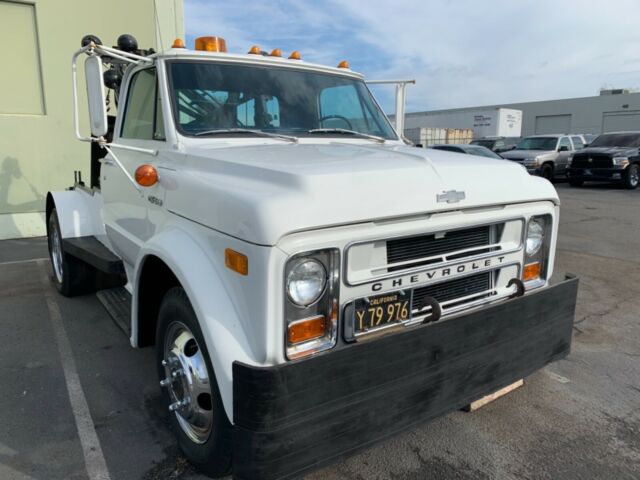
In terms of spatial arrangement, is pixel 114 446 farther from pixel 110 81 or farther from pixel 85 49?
pixel 110 81

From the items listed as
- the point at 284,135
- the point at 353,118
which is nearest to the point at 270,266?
the point at 284,135

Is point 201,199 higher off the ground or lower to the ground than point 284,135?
lower

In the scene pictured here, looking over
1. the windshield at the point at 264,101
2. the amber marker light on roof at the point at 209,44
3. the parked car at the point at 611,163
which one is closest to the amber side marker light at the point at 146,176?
the windshield at the point at 264,101

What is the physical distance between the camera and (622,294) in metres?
5.70

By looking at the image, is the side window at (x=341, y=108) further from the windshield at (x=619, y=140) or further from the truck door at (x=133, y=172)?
the windshield at (x=619, y=140)

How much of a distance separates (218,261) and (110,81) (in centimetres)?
266

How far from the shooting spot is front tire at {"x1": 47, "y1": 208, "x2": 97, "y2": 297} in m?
5.20

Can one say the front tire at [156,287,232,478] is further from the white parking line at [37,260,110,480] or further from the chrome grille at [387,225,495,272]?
the chrome grille at [387,225,495,272]

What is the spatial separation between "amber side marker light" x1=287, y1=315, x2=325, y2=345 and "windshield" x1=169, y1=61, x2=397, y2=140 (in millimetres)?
1594

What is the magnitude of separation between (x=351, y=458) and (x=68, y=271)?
386cm

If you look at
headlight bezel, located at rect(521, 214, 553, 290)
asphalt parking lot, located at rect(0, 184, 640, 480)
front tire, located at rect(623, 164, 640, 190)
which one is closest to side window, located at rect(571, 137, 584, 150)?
front tire, located at rect(623, 164, 640, 190)

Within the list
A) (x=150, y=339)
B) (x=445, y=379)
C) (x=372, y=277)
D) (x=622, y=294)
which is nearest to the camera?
(x=372, y=277)

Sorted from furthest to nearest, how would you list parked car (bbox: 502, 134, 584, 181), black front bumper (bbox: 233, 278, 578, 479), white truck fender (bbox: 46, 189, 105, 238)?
parked car (bbox: 502, 134, 584, 181) < white truck fender (bbox: 46, 189, 105, 238) < black front bumper (bbox: 233, 278, 578, 479)

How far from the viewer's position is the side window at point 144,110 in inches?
131
